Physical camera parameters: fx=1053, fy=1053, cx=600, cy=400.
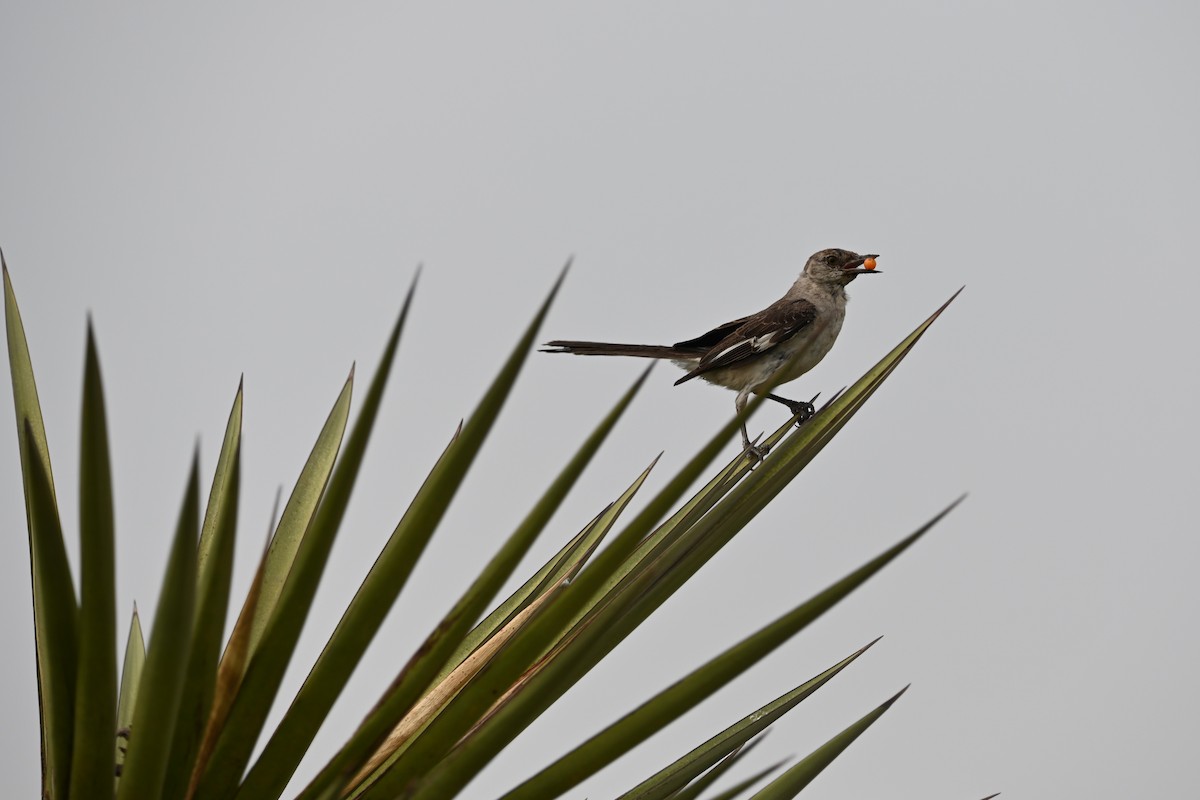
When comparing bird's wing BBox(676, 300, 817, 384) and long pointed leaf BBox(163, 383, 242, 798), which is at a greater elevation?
bird's wing BBox(676, 300, 817, 384)

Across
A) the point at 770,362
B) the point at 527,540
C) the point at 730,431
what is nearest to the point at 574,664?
the point at 527,540

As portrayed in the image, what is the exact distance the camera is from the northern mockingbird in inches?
207

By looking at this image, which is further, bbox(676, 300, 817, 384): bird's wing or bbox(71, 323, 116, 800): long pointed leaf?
bbox(676, 300, 817, 384): bird's wing

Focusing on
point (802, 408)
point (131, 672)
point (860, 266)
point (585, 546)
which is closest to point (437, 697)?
point (585, 546)

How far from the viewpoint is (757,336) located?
5.33 m

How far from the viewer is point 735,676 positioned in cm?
128

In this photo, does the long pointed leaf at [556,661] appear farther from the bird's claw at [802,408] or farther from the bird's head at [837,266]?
the bird's head at [837,266]

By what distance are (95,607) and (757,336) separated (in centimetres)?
441

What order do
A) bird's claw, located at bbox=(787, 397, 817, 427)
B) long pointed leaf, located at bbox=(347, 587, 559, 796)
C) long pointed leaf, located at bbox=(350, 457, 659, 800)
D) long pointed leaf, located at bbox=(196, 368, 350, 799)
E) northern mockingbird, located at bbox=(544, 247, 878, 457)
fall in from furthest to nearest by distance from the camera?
northern mockingbird, located at bbox=(544, 247, 878, 457), bird's claw, located at bbox=(787, 397, 817, 427), long pointed leaf, located at bbox=(350, 457, 659, 800), long pointed leaf, located at bbox=(347, 587, 559, 796), long pointed leaf, located at bbox=(196, 368, 350, 799)

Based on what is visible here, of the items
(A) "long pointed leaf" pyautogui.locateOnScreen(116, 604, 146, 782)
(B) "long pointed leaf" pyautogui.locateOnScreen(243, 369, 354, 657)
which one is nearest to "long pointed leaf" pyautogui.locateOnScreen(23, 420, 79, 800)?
(B) "long pointed leaf" pyautogui.locateOnScreen(243, 369, 354, 657)

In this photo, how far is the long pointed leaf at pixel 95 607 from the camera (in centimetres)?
109

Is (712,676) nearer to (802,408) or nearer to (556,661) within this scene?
(556,661)

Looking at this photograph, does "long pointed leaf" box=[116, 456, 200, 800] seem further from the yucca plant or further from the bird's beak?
the bird's beak

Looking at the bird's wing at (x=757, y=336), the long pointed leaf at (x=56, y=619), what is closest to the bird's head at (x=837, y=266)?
the bird's wing at (x=757, y=336)
